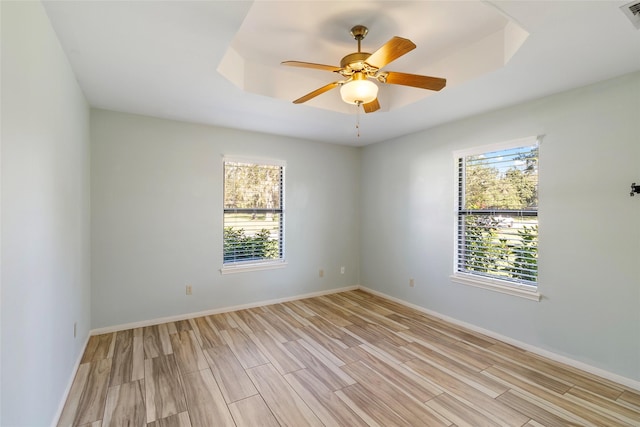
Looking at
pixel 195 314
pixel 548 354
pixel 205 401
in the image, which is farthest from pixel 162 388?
pixel 548 354

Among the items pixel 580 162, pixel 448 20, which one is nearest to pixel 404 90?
pixel 448 20

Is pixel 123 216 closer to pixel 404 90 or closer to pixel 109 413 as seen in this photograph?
pixel 109 413

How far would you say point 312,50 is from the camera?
2570 millimetres

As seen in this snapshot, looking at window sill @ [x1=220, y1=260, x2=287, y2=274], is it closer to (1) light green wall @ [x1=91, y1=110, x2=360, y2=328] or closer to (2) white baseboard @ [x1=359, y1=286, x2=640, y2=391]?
(1) light green wall @ [x1=91, y1=110, x2=360, y2=328]

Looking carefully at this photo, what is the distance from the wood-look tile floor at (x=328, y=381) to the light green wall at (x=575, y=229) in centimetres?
28

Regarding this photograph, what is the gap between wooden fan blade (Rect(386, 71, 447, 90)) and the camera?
83.2 inches

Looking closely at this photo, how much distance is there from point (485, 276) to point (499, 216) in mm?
707

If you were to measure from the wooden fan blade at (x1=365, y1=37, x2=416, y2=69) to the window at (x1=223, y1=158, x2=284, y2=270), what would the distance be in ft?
8.60

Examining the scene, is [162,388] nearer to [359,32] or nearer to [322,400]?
[322,400]

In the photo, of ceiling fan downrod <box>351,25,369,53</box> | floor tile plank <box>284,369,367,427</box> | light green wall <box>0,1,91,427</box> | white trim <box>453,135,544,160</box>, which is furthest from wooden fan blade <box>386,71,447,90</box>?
floor tile plank <box>284,369,367,427</box>

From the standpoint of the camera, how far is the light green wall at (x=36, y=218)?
1.29 metres

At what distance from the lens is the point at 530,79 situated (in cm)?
252

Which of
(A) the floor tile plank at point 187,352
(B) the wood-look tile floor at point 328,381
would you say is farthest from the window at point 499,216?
(A) the floor tile plank at point 187,352

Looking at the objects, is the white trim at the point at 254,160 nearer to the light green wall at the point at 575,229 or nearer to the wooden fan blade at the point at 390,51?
the light green wall at the point at 575,229
